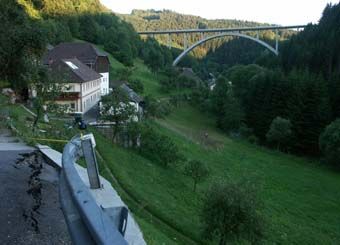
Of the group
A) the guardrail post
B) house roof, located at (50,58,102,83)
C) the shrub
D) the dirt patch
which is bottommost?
the shrub

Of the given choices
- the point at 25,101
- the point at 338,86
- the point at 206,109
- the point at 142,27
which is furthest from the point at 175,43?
the point at 25,101

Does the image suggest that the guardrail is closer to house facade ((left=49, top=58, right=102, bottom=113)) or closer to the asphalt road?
the asphalt road

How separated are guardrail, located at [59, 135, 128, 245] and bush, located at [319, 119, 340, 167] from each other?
38350 millimetres

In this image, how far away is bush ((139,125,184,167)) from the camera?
27672 millimetres

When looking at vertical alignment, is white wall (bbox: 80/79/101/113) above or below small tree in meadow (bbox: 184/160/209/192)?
above

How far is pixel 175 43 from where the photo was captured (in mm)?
161500

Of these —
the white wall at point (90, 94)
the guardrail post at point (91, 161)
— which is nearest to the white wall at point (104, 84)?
the white wall at point (90, 94)

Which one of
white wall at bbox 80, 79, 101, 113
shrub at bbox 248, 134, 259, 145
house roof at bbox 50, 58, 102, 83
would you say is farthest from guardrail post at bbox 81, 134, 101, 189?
shrub at bbox 248, 134, 259, 145

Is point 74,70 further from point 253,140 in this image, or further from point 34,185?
point 34,185

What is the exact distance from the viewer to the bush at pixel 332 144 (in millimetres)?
38469

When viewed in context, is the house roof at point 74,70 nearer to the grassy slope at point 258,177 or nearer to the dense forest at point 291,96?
the grassy slope at point 258,177

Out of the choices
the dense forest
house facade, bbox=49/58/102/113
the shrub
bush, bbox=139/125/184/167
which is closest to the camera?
bush, bbox=139/125/184/167

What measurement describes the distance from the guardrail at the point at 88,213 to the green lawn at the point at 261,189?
7530 mm

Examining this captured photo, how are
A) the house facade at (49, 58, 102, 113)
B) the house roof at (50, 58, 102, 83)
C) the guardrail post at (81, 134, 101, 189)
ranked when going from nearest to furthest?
the guardrail post at (81, 134, 101, 189), the house facade at (49, 58, 102, 113), the house roof at (50, 58, 102, 83)
